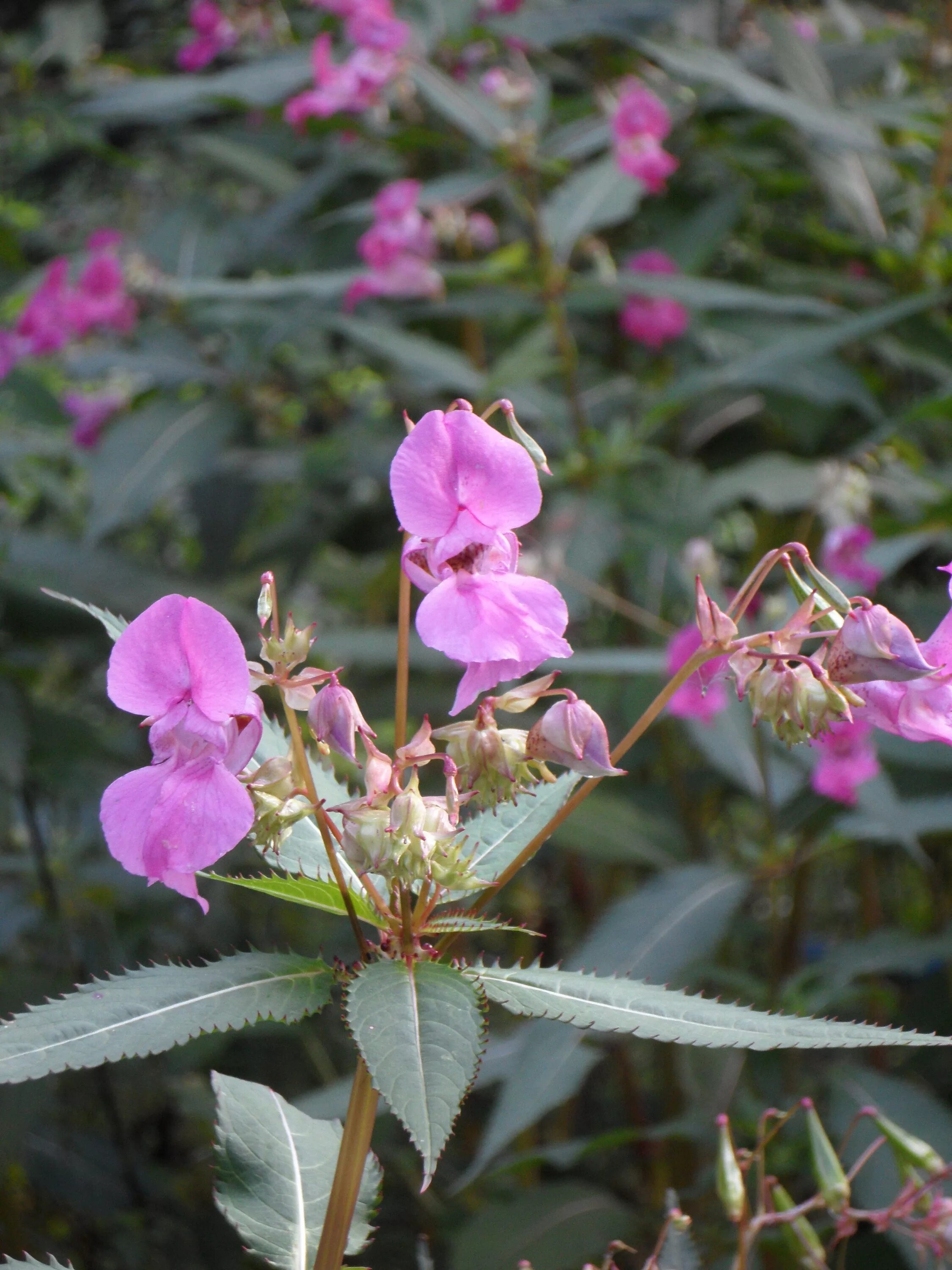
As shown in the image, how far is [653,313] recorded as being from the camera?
192 centimetres

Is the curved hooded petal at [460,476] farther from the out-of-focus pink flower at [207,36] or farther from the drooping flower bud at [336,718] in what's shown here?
the out-of-focus pink flower at [207,36]

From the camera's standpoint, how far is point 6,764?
1641mm

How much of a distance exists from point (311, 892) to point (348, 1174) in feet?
0.43

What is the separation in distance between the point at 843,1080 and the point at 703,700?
503mm

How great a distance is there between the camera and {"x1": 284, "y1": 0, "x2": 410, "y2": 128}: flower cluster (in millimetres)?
1793

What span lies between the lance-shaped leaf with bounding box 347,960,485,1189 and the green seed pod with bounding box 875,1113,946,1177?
358mm

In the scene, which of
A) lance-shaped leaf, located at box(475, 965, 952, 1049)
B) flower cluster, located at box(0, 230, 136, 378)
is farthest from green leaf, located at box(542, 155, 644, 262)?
lance-shaped leaf, located at box(475, 965, 952, 1049)

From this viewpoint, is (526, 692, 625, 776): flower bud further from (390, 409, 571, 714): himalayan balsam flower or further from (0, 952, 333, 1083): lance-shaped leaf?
(0, 952, 333, 1083): lance-shaped leaf

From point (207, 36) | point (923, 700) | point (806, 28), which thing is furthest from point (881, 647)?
point (207, 36)

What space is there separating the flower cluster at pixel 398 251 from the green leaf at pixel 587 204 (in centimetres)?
19

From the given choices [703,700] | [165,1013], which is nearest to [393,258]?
[703,700]

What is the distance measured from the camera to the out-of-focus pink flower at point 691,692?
4.26ft

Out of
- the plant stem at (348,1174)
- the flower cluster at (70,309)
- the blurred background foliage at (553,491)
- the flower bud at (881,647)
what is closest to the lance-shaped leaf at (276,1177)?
the plant stem at (348,1174)

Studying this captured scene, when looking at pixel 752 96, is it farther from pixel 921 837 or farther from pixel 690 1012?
pixel 690 1012
